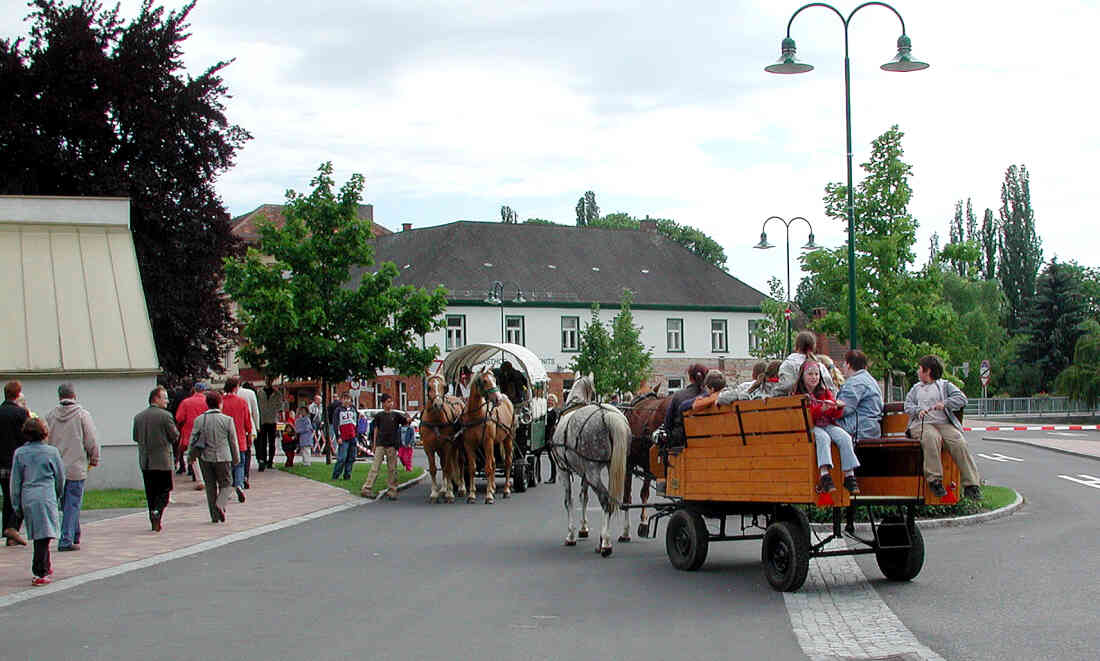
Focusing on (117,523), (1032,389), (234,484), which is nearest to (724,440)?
(117,523)

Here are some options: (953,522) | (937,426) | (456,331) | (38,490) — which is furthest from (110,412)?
(456,331)

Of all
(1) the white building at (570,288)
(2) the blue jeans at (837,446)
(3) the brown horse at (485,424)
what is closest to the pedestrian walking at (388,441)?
(3) the brown horse at (485,424)

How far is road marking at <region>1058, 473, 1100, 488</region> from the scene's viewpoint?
910 inches

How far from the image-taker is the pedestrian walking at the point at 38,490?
462 inches

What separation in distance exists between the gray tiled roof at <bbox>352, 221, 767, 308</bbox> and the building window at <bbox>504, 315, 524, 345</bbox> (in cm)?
132

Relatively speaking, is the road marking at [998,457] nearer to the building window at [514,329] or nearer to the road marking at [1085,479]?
the road marking at [1085,479]

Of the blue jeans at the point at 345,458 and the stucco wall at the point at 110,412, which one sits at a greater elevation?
the stucco wall at the point at 110,412

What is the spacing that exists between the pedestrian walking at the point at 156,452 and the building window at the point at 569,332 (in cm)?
5292

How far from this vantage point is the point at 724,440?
11.6 meters

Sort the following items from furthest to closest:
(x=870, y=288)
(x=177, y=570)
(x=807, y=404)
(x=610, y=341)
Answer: (x=610, y=341)
(x=870, y=288)
(x=177, y=570)
(x=807, y=404)

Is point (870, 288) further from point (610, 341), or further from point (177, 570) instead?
point (610, 341)

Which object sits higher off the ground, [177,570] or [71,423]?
[71,423]

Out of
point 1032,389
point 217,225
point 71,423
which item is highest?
point 217,225

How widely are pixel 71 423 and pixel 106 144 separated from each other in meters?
16.6
